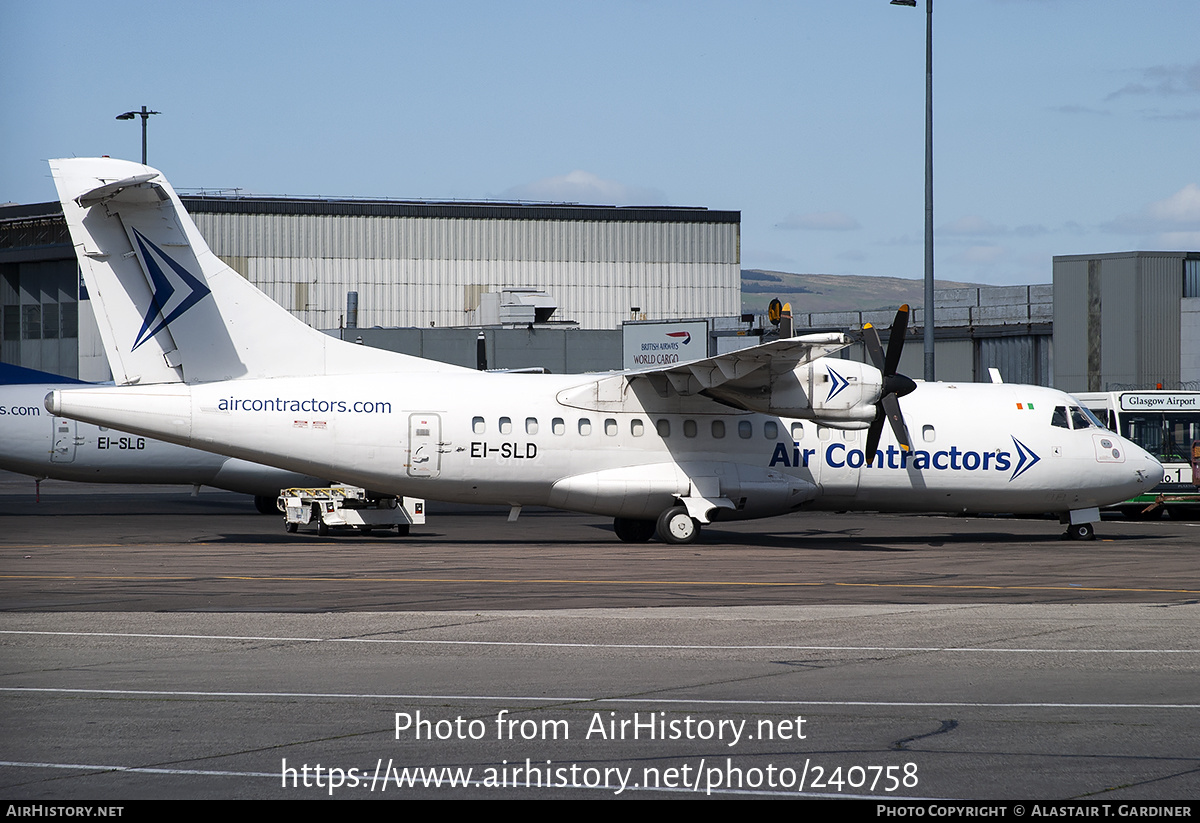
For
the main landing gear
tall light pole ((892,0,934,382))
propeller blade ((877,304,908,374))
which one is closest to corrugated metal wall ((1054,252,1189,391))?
tall light pole ((892,0,934,382))

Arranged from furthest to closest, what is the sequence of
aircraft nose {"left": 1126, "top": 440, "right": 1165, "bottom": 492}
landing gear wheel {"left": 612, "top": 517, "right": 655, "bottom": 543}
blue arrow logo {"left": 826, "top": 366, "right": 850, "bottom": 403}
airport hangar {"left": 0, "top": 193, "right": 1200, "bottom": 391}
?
airport hangar {"left": 0, "top": 193, "right": 1200, "bottom": 391}
aircraft nose {"left": 1126, "top": 440, "right": 1165, "bottom": 492}
landing gear wheel {"left": 612, "top": 517, "right": 655, "bottom": 543}
blue arrow logo {"left": 826, "top": 366, "right": 850, "bottom": 403}

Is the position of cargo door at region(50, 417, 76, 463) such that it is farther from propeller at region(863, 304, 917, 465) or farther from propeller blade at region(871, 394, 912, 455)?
propeller blade at region(871, 394, 912, 455)

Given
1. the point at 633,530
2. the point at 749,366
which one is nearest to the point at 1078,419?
the point at 749,366

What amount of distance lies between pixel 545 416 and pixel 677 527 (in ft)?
11.3

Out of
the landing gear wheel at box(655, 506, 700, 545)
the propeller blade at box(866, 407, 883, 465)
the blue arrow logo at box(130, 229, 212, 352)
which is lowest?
the landing gear wheel at box(655, 506, 700, 545)

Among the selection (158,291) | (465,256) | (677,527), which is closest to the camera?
(158,291)

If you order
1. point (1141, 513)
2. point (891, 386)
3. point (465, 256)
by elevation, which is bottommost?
point (1141, 513)

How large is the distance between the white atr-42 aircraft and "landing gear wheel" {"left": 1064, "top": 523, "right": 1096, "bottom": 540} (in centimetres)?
73

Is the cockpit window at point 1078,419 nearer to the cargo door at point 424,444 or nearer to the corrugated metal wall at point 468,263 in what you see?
the cargo door at point 424,444

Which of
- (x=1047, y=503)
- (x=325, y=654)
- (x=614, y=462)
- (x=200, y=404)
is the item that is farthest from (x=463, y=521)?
(x=325, y=654)

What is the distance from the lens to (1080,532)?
2741cm

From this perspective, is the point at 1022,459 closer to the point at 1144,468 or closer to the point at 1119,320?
the point at 1144,468

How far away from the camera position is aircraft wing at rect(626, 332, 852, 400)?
22266mm
